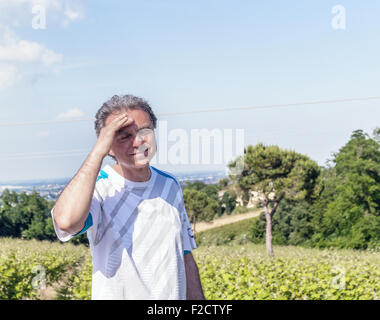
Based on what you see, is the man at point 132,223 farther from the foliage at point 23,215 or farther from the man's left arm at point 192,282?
the foliage at point 23,215

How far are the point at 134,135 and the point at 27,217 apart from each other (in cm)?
1055

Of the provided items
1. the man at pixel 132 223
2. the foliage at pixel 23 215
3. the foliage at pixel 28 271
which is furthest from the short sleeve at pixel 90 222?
the foliage at pixel 23 215

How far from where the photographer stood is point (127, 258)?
1106mm

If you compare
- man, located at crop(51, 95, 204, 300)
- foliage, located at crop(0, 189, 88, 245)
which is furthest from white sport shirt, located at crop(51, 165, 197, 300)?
foliage, located at crop(0, 189, 88, 245)

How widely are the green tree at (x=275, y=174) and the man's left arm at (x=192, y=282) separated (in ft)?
44.5

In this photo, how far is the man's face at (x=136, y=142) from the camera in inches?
42.3

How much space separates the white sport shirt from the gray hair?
14 cm

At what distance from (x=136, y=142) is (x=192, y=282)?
0.51 meters

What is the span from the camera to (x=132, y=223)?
113cm

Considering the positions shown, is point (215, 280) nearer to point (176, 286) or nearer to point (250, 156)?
point (176, 286)

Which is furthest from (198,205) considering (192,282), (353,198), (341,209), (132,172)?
(132,172)

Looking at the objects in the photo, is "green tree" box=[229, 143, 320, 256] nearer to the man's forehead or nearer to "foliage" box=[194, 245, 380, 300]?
"foliage" box=[194, 245, 380, 300]

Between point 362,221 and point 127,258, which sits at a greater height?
point 127,258
